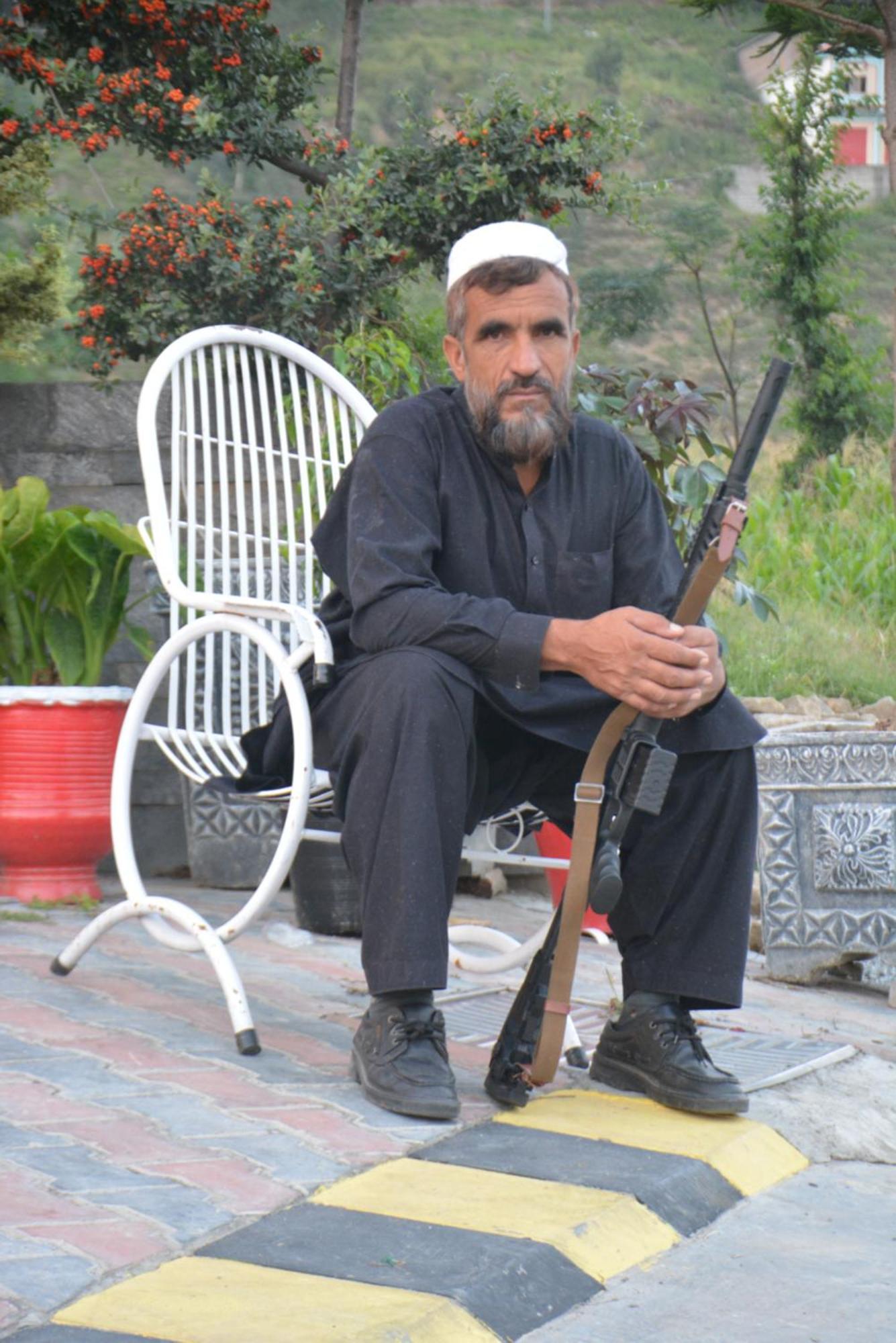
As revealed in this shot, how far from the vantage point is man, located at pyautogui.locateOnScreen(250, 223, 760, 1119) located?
2035 millimetres

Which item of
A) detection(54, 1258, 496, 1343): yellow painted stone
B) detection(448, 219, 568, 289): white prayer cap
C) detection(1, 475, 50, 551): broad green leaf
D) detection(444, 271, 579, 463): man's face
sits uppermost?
detection(448, 219, 568, 289): white prayer cap

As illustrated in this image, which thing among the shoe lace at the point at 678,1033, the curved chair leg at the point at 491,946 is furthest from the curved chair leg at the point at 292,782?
the shoe lace at the point at 678,1033

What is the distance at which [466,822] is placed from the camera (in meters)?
2.17

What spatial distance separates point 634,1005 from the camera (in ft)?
7.36

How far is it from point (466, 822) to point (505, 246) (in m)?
0.85

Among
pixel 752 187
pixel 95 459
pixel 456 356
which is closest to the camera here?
pixel 456 356

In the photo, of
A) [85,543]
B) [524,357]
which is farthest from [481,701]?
[85,543]

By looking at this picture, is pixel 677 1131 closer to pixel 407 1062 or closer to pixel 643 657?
pixel 407 1062

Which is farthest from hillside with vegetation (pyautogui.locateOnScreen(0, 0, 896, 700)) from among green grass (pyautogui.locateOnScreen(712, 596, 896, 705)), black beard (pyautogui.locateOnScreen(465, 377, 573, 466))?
black beard (pyautogui.locateOnScreen(465, 377, 573, 466))

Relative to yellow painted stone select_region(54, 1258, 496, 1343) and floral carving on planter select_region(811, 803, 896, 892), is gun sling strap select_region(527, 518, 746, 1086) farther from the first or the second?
floral carving on planter select_region(811, 803, 896, 892)

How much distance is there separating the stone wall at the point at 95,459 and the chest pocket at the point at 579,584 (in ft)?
5.94

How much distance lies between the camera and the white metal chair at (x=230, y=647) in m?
2.27

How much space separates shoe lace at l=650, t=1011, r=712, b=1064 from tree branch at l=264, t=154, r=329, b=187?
12.3 feet

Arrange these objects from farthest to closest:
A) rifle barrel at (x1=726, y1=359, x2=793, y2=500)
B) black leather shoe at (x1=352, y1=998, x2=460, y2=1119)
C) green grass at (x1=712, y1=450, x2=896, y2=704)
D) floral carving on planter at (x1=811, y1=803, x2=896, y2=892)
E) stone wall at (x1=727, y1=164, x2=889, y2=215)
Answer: stone wall at (x1=727, y1=164, x2=889, y2=215)
green grass at (x1=712, y1=450, x2=896, y2=704)
floral carving on planter at (x1=811, y1=803, x2=896, y2=892)
black leather shoe at (x1=352, y1=998, x2=460, y2=1119)
rifle barrel at (x1=726, y1=359, x2=793, y2=500)
